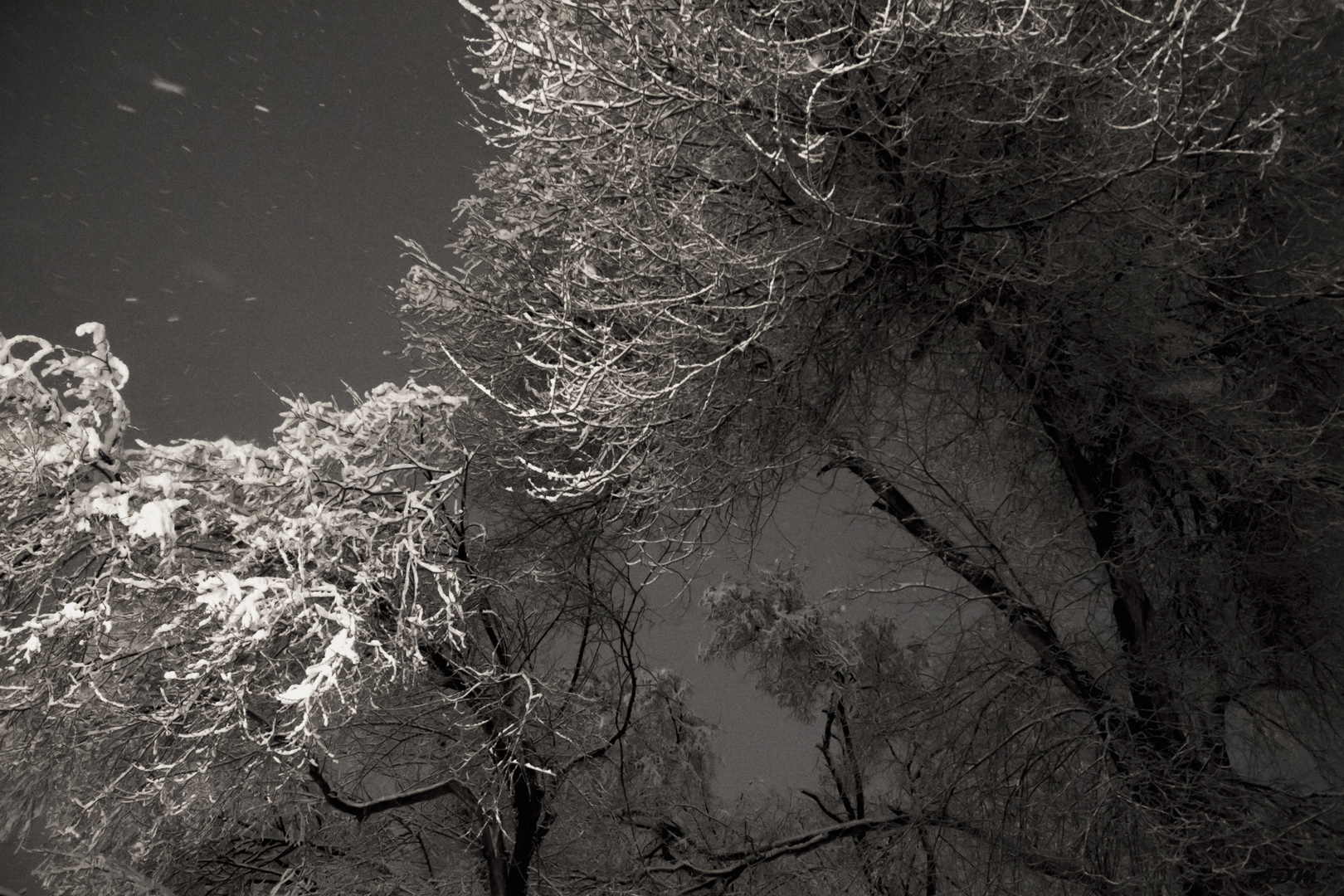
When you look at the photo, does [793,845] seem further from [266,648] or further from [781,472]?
[266,648]

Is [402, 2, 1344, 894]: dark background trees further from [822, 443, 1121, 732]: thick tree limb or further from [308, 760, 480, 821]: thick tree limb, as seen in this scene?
[308, 760, 480, 821]: thick tree limb

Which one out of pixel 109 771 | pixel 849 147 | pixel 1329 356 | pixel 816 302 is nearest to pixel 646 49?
pixel 849 147

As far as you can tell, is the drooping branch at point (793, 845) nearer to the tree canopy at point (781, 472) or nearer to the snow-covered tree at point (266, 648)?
the tree canopy at point (781, 472)

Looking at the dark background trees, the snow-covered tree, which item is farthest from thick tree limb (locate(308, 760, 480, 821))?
the dark background trees

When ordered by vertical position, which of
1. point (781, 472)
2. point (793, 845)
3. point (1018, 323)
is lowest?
point (793, 845)

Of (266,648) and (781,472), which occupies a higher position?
(781,472)

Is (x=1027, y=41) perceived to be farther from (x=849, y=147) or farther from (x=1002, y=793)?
(x=1002, y=793)

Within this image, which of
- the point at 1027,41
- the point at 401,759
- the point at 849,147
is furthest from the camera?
the point at 401,759

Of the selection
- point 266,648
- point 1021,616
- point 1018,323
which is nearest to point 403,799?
point 266,648

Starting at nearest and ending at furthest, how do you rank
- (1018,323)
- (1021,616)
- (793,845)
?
(1018,323) < (1021,616) < (793,845)

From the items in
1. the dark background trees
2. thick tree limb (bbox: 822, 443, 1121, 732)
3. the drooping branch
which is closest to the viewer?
the dark background trees

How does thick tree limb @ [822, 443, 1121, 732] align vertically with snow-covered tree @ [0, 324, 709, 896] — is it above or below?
above

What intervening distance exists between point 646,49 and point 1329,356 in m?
5.22

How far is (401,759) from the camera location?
7406mm
